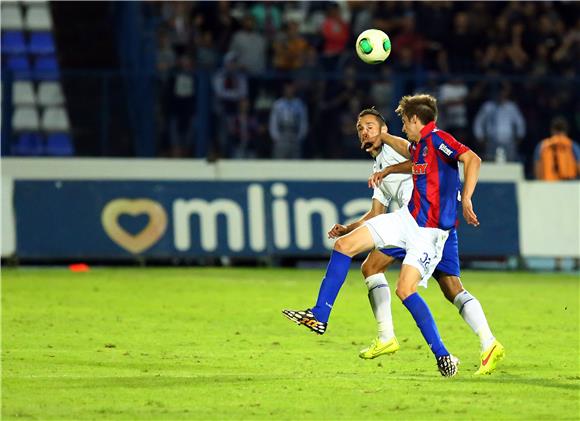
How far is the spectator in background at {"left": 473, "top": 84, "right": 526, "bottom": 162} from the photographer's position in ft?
74.0

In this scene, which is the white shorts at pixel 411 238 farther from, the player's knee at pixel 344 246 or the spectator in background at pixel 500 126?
the spectator in background at pixel 500 126

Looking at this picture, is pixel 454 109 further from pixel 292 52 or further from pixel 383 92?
pixel 292 52

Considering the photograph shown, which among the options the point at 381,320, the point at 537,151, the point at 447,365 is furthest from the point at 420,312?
the point at 537,151

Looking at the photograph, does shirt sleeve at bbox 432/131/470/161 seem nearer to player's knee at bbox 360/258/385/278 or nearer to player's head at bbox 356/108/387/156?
player's head at bbox 356/108/387/156

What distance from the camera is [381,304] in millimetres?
10789

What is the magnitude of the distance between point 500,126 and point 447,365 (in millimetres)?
13273

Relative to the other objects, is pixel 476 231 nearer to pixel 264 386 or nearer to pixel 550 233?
pixel 550 233

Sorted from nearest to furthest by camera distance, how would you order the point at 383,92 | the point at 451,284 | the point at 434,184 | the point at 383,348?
the point at 434,184 → the point at 451,284 → the point at 383,348 → the point at 383,92

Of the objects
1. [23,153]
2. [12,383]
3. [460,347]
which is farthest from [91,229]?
[12,383]

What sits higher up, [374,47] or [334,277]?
[374,47]

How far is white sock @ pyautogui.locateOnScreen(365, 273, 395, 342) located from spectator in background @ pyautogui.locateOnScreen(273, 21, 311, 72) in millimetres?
12935

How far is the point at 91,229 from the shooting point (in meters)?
19.9

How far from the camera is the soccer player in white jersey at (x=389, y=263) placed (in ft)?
33.1

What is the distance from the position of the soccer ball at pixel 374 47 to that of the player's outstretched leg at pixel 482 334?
205 cm
